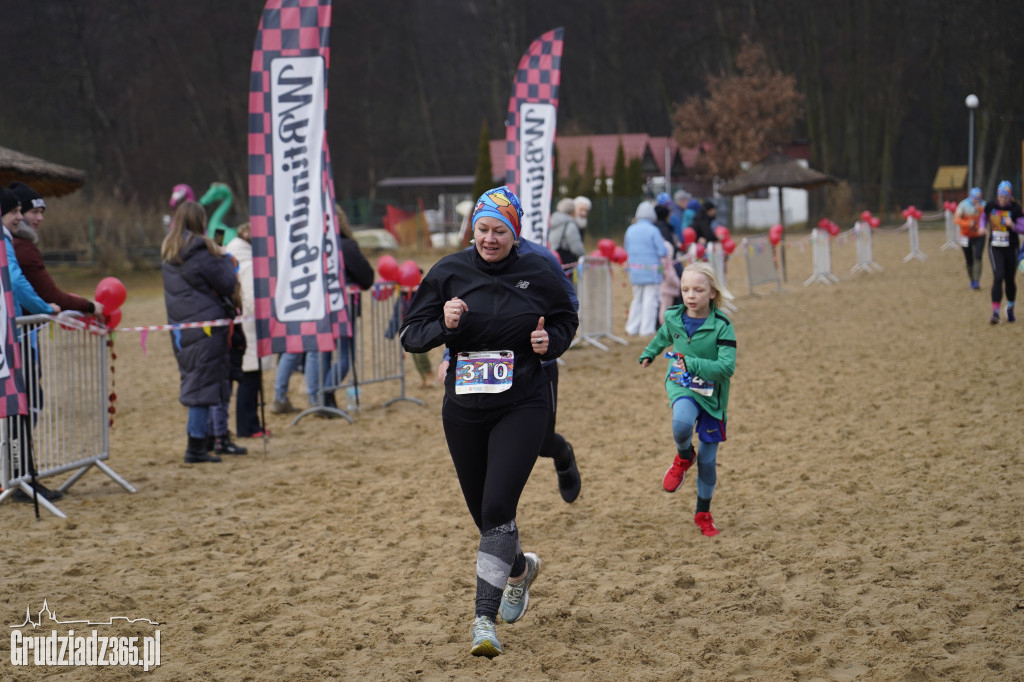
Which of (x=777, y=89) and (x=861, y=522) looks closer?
(x=861, y=522)

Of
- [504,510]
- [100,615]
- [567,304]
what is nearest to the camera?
[504,510]

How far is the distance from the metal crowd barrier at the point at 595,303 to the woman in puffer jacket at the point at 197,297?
7177 millimetres

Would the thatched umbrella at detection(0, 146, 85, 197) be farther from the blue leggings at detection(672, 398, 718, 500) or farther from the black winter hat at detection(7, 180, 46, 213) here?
the blue leggings at detection(672, 398, 718, 500)

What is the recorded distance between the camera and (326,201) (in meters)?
8.87

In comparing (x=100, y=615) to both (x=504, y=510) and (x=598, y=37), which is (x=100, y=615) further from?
(x=598, y=37)

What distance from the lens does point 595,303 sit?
15547 mm

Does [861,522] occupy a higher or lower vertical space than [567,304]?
lower

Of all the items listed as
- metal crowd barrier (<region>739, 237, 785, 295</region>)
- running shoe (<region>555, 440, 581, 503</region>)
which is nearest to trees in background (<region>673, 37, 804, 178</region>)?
metal crowd barrier (<region>739, 237, 785, 295</region>)

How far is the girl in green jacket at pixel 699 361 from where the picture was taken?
19.7 ft

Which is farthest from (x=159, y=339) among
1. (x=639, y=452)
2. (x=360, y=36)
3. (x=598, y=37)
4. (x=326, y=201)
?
(x=598, y=37)

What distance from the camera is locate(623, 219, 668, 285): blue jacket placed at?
15.2 meters

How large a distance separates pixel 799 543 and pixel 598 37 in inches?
2669

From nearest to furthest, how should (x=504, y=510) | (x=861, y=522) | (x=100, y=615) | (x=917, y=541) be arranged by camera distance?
(x=504, y=510) → (x=100, y=615) → (x=917, y=541) → (x=861, y=522)

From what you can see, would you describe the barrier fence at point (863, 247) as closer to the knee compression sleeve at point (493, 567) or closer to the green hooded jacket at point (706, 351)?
the green hooded jacket at point (706, 351)
